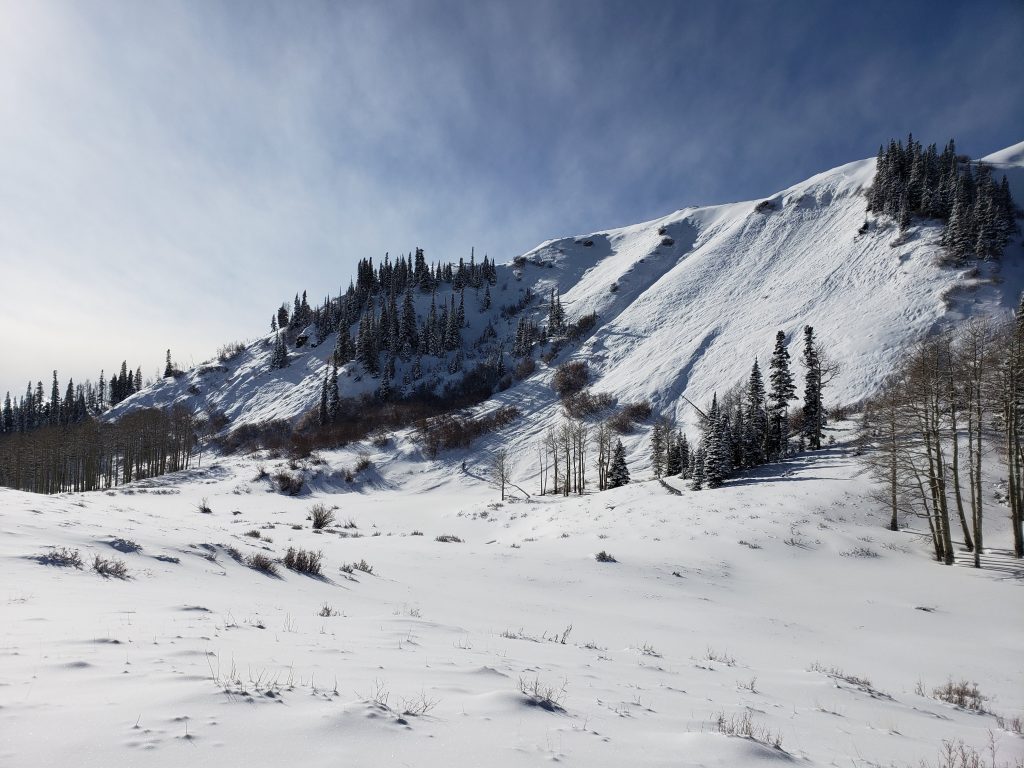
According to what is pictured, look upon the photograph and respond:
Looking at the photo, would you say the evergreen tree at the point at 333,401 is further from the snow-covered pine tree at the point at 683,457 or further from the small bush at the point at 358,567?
the small bush at the point at 358,567

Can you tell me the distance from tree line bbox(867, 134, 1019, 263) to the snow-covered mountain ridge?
2.77 m

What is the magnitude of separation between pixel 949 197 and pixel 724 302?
39.2 metres

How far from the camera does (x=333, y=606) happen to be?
905 cm

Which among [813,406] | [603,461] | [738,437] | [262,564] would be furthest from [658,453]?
[262,564]

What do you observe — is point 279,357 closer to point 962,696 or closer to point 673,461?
point 673,461

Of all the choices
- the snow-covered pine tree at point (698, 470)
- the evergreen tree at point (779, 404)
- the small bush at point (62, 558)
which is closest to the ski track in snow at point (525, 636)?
the small bush at point (62, 558)

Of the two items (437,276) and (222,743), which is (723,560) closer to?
(222,743)

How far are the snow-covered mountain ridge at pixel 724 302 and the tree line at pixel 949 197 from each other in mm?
2771

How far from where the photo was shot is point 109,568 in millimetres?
8305

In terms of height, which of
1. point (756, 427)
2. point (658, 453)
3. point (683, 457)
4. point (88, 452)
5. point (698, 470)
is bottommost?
point (698, 470)

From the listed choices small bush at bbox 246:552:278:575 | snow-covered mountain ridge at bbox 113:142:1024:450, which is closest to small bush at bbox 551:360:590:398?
snow-covered mountain ridge at bbox 113:142:1024:450

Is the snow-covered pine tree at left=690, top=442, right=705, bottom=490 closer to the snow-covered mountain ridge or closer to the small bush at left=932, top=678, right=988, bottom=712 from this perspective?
the snow-covered mountain ridge

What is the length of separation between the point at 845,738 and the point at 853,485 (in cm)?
2917

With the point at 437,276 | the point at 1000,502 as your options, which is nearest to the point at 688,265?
the point at 437,276
